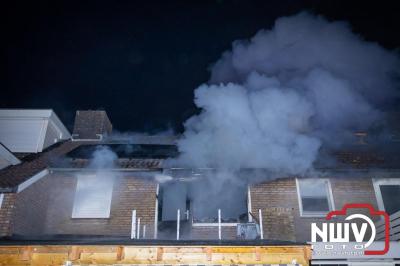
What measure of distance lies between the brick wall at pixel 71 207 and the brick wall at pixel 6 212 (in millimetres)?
508

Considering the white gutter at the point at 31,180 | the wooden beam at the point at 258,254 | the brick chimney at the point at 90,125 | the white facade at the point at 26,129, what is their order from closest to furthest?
the wooden beam at the point at 258,254 → the white gutter at the point at 31,180 → the white facade at the point at 26,129 → the brick chimney at the point at 90,125

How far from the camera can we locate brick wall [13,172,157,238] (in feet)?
30.0

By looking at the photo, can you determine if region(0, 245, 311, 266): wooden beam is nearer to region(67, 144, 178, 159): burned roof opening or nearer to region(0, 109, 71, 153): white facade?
region(67, 144, 178, 159): burned roof opening

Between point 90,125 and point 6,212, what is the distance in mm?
6170

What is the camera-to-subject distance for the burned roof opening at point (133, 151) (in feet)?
35.2

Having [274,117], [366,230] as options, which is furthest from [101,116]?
[366,230]

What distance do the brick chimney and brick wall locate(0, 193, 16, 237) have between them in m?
5.38

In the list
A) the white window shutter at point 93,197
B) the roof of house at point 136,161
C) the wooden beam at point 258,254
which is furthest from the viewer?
the white window shutter at point 93,197

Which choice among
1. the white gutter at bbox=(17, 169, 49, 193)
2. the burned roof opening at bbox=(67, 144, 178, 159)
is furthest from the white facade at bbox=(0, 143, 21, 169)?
the burned roof opening at bbox=(67, 144, 178, 159)

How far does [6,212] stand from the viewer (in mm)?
7992

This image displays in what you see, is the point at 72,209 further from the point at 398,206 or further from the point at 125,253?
the point at 398,206

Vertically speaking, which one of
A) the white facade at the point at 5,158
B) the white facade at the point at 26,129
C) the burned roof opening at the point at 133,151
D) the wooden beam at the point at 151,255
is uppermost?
the white facade at the point at 26,129
